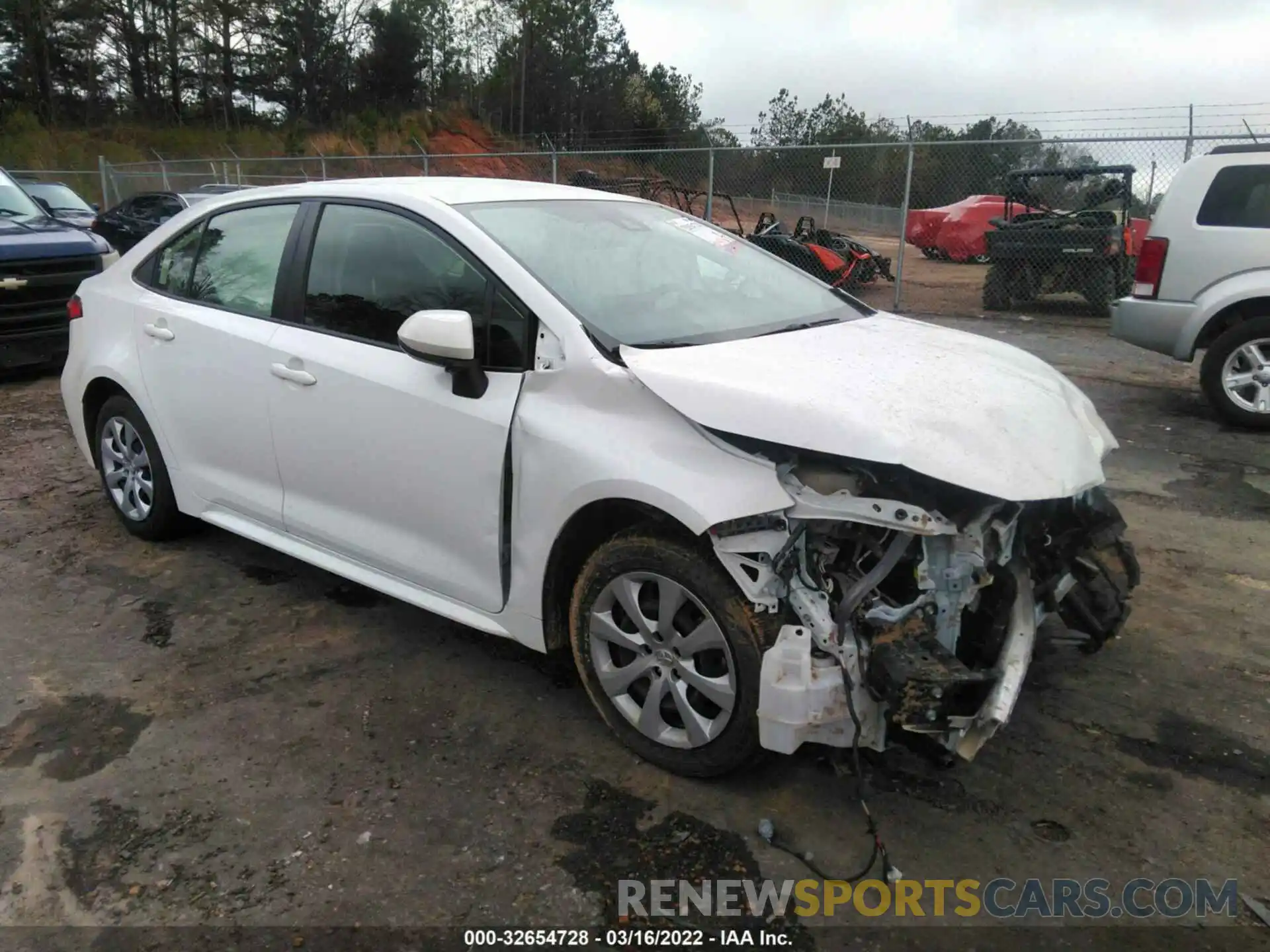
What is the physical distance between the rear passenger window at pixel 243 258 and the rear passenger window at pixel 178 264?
53mm

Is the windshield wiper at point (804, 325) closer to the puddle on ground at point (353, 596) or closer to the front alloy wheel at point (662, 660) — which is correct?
the front alloy wheel at point (662, 660)

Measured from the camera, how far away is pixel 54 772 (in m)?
2.86

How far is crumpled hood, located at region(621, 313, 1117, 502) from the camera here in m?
2.38

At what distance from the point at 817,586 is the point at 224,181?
26.2m

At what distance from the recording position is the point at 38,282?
26.4 ft

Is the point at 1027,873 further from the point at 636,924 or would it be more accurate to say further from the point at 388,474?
the point at 388,474

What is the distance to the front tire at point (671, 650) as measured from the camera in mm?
2566

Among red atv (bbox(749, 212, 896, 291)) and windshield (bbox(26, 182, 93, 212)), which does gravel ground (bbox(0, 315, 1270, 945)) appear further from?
windshield (bbox(26, 182, 93, 212))

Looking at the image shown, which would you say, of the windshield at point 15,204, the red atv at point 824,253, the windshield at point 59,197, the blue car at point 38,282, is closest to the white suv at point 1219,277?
the red atv at point 824,253

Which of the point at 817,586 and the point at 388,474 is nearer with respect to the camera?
the point at 817,586

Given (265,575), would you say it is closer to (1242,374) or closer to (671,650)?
(671,650)

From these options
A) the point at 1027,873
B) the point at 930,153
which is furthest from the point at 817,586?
the point at 930,153

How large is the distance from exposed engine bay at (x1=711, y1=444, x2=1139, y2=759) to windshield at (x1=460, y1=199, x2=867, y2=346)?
0.72m

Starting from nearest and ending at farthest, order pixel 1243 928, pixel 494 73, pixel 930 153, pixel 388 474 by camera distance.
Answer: pixel 1243 928 < pixel 388 474 < pixel 930 153 < pixel 494 73
